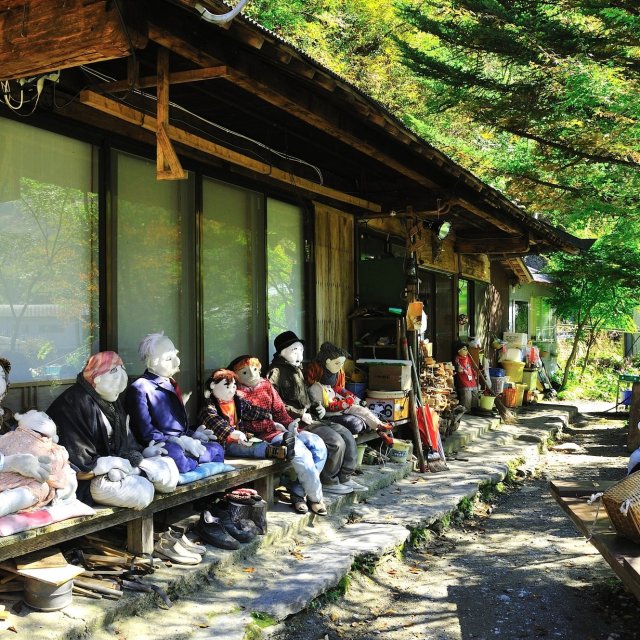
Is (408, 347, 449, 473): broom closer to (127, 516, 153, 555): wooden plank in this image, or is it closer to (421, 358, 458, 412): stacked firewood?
(421, 358, 458, 412): stacked firewood

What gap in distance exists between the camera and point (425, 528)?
6238mm

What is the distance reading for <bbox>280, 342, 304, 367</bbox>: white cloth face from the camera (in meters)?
6.74

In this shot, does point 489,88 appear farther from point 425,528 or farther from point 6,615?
point 6,615

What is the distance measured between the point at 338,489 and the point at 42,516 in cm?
332

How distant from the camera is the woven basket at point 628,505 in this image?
362cm

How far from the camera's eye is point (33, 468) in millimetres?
3613

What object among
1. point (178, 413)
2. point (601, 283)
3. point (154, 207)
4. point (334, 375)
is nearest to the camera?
point (178, 413)

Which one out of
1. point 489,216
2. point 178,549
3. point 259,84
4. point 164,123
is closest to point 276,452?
point 178,549

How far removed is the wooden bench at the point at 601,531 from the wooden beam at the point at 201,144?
3578 millimetres

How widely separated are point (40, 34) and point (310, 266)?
501cm

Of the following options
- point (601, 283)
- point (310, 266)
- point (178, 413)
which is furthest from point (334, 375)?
point (601, 283)

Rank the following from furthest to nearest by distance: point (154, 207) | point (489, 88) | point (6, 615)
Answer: point (489, 88) → point (154, 207) → point (6, 615)

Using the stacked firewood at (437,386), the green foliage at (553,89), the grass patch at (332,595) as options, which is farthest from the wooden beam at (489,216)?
the grass patch at (332,595)

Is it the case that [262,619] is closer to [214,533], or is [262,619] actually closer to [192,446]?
[214,533]
